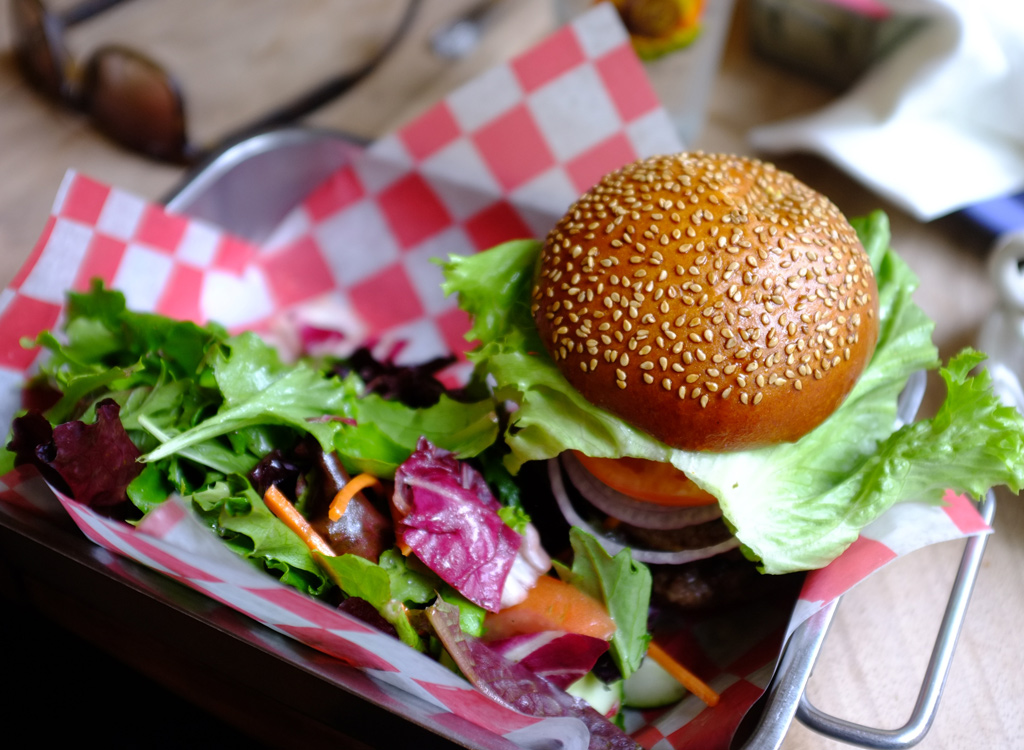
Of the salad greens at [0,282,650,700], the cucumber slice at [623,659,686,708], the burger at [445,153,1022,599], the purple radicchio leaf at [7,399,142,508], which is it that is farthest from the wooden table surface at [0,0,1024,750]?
the purple radicchio leaf at [7,399,142,508]

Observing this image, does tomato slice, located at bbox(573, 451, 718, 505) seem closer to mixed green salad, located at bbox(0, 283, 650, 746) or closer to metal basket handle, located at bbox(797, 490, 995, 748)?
mixed green salad, located at bbox(0, 283, 650, 746)

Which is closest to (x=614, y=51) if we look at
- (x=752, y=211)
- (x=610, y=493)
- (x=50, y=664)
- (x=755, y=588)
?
(x=752, y=211)

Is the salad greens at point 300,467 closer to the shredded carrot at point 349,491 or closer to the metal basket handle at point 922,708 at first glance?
the shredded carrot at point 349,491

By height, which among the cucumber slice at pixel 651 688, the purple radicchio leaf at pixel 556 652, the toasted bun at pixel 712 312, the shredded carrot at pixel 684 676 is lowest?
the cucumber slice at pixel 651 688

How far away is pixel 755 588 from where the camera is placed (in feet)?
3.74

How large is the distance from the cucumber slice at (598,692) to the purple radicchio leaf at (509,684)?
0.04 metres

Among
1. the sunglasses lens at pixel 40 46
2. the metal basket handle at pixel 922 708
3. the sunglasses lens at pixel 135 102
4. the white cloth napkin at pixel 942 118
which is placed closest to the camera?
the metal basket handle at pixel 922 708

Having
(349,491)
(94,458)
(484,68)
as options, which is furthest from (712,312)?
(484,68)

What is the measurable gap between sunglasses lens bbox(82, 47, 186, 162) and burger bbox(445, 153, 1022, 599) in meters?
1.09

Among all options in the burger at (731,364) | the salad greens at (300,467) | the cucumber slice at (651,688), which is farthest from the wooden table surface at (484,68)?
the salad greens at (300,467)

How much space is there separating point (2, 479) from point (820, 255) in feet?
3.58

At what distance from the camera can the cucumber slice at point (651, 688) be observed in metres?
1.12

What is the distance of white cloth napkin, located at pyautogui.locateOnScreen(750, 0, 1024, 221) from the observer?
5.09ft

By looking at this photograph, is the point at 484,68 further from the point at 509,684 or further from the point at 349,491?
the point at 509,684
